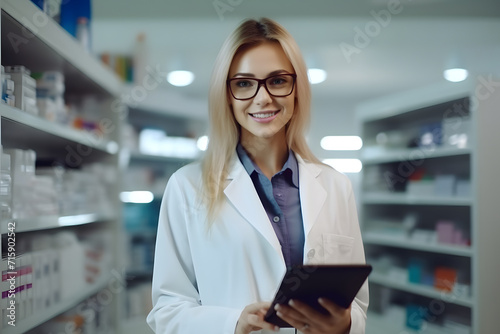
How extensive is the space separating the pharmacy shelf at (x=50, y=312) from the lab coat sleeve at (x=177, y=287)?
0.71 meters

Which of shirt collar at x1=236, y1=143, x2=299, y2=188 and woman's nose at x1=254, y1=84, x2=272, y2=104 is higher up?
woman's nose at x1=254, y1=84, x2=272, y2=104

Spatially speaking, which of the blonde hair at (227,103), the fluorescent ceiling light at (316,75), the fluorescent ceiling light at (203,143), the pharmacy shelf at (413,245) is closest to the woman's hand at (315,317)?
the blonde hair at (227,103)

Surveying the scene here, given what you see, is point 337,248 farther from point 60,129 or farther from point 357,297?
point 60,129

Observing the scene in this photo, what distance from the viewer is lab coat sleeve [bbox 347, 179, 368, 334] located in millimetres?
1286

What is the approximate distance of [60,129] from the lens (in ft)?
7.08

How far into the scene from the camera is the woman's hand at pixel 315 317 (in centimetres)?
109

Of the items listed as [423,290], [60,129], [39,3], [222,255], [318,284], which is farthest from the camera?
[423,290]

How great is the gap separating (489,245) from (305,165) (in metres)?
2.38

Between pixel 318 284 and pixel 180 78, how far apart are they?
5.57 meters

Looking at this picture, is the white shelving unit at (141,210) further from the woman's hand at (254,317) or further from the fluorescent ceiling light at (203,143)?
the woman's hand at (254,317)

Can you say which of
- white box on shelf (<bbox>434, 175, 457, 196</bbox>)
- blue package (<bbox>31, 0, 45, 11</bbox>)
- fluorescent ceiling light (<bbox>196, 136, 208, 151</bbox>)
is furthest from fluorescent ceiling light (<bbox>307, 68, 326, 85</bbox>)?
blue package (<bbox>31, 0, 45, 11</bbox>)

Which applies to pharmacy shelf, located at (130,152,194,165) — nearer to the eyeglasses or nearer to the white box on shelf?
the white box on shelf

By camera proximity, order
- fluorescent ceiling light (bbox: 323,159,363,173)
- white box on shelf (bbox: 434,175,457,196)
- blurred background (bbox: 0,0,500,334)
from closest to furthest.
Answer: blurred background (bbox: 0,0,500,334)
white box on shelf (bbox: 434,175,457,196)
fluorescent ceiling light (bbox: 323,159,363,173)

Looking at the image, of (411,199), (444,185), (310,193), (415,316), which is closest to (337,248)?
(310,193)
